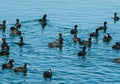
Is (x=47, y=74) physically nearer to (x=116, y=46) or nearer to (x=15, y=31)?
(x=116, y=46)

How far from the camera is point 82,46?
47.9 m

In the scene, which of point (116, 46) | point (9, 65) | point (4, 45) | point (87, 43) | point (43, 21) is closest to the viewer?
point (9, 65)

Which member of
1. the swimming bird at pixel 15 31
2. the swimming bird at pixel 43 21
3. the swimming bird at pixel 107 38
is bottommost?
the swimming bird at pixel 107 38

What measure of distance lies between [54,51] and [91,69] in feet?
21.6

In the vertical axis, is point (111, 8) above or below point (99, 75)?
above

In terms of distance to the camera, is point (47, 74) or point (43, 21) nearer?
point (47, 74)

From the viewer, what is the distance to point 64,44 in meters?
47.7

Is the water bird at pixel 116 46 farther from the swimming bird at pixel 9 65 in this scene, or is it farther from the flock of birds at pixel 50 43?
the swimming bird at pixel 9 65

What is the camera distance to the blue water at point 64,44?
3850cm

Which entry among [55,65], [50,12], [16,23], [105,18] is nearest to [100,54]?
[55,65]

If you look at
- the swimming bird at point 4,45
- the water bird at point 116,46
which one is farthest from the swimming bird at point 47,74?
the water bird at point 116,46

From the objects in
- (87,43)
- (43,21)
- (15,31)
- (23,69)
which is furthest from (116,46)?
(43,21)

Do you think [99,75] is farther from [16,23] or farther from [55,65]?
[16,23]

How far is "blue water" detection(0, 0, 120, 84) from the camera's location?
38500 millimetres
